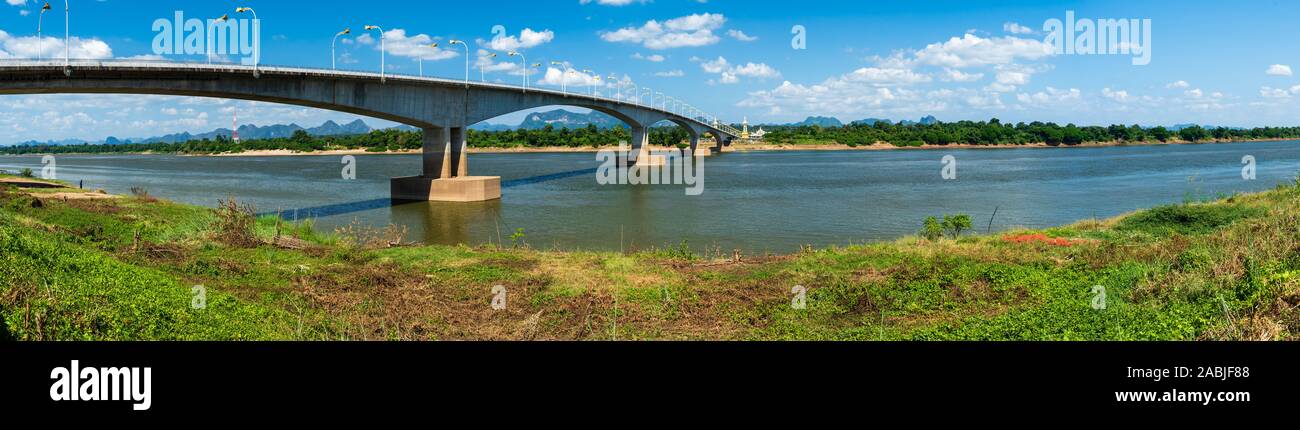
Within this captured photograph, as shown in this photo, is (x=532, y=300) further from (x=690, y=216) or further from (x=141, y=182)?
(x=141, y=182)

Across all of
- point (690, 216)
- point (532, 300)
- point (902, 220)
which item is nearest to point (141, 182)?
point (690, 216)

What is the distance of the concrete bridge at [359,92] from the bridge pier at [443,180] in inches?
2.0

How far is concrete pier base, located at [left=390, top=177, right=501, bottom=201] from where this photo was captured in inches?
1571

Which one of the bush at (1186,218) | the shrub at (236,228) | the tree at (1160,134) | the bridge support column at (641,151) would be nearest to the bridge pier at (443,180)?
the shrub at (236,228)

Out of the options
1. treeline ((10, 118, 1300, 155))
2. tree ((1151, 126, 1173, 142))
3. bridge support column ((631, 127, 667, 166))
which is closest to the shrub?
bridge support column ((631, 127, 667, 166))

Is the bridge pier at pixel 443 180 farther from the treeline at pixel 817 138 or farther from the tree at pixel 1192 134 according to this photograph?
the tree at pixel 1192 134

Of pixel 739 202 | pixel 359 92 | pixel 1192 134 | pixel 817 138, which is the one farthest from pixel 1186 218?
pixel 1192 134

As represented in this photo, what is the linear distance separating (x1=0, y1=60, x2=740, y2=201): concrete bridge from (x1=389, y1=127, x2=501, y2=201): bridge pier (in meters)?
0.05

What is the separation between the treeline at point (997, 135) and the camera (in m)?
122

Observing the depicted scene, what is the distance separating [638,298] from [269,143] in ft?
422
